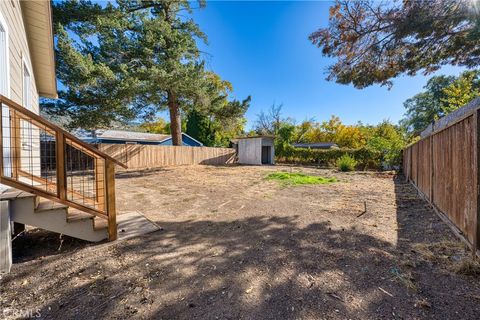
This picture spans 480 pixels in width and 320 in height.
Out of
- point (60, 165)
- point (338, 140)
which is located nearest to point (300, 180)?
point (60, 165)

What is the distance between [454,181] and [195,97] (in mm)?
12229

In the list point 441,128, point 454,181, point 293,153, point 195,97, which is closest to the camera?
point 454,181

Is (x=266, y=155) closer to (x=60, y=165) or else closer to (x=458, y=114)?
(x=458, y=114)

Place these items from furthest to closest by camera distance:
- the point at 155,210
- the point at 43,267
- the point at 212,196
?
the point at 212,196 → the point at 155,210 → the point at 43,267

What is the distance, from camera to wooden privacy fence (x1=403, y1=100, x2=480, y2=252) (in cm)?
223

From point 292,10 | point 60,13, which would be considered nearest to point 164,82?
point 60,13

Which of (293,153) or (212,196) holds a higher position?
(293,153)

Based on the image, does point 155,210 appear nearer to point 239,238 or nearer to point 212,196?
point 212,196

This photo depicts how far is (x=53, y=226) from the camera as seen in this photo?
2.45m

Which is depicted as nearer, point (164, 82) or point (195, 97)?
point (164, 82)

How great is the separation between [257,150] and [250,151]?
0.94 meters

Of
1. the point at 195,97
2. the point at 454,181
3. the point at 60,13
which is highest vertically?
the point at 60,13

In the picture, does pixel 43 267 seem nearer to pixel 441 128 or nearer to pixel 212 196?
pixel 212 196

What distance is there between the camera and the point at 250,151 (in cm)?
1931
